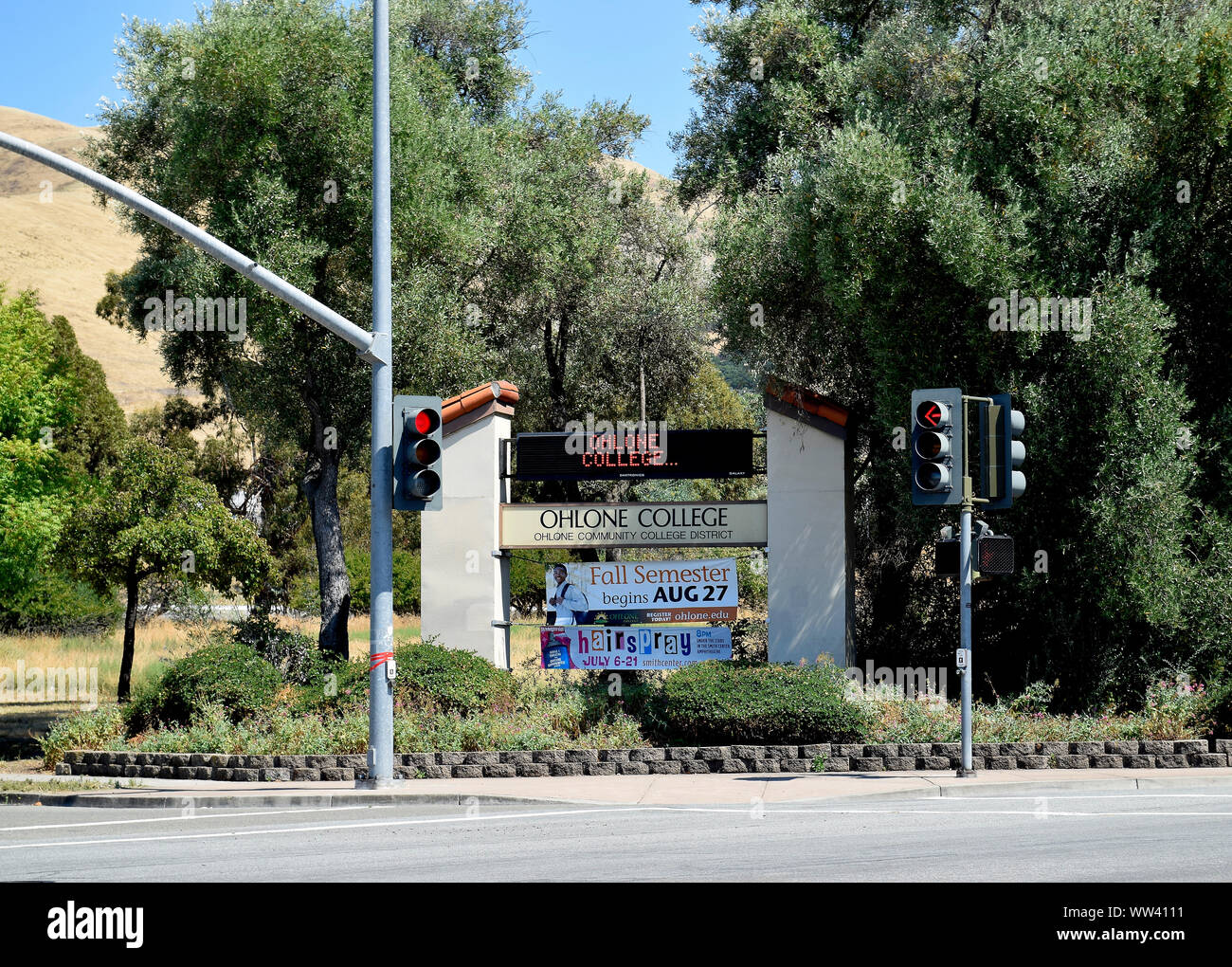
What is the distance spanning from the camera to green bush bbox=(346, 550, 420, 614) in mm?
45469

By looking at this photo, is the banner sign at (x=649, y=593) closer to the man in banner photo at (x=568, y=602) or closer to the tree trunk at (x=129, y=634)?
the man in banner photo at (x=568, y=602)

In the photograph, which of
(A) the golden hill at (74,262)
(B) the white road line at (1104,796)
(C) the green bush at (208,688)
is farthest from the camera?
(A) the golden hill at (74,262)

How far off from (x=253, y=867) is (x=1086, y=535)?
11970 millimetres

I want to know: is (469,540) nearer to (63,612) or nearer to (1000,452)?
(1000,452)

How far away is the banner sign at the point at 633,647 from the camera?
702 inches

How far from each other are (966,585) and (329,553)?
11167 mm

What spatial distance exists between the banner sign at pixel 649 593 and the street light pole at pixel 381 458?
460 centimetres

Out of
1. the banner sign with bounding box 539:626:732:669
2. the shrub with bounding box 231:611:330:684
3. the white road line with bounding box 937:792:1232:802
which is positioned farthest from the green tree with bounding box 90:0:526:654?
the white road line with bounding box 937:792:1232:802

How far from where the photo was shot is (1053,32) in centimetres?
1772

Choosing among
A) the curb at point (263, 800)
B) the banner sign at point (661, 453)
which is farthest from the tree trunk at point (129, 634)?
the banner sign at point (661, 453)

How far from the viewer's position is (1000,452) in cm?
1397

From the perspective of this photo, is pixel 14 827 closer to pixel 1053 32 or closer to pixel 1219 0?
pixel 1053 32

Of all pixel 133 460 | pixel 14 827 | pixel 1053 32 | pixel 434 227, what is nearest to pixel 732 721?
pixel 14 827

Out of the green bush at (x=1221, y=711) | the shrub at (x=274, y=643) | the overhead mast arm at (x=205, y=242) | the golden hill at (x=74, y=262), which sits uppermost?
the golden hill at (x=74, y=262)
